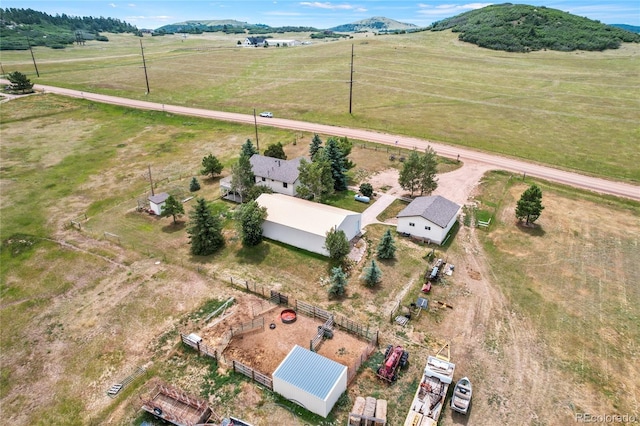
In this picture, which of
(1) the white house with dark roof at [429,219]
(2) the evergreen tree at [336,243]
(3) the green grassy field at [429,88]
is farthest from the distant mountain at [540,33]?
(2) the evergreen tree at [336,243]

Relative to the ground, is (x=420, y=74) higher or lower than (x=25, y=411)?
higher

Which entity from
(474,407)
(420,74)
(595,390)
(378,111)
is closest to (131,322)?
(474,407)

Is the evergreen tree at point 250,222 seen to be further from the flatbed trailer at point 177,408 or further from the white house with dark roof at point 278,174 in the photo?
the flatbed trailer at point 177,408

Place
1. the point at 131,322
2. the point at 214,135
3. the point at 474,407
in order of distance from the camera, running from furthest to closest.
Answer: the point at 214,135
the point at 131,322
the point at 474,407

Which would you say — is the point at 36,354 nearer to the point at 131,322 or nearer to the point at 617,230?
the point at 131,322

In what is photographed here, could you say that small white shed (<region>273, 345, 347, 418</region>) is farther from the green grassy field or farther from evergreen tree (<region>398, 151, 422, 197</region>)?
the green grassy field

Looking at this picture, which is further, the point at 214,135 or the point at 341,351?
the point at 214,135
